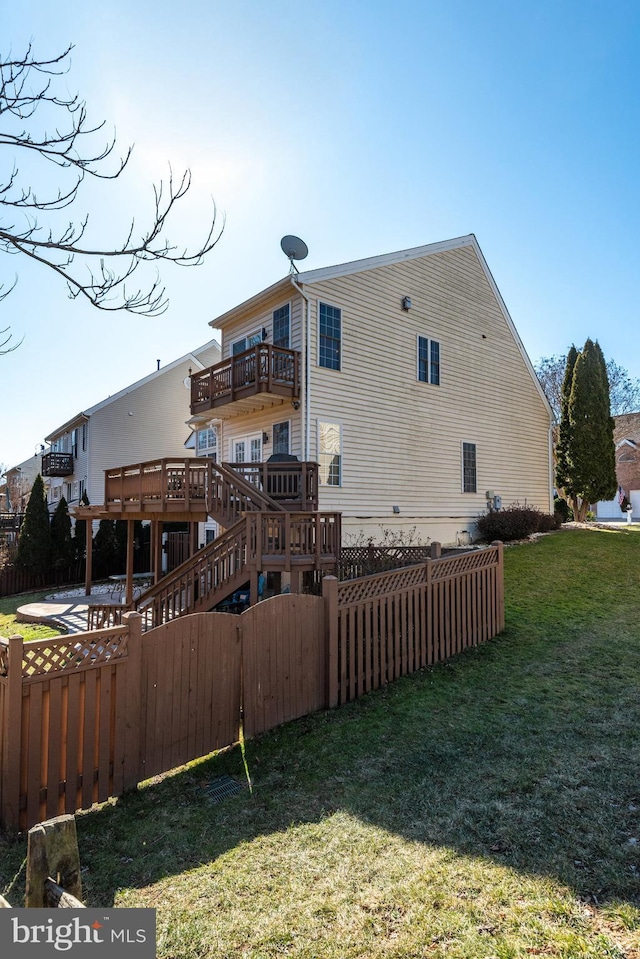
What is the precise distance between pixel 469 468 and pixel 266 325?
28.1 feet

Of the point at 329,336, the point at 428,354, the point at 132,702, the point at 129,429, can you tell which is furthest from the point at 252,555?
the point at 129,429

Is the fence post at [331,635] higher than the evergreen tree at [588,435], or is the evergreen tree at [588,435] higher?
the evergreen tree at [588,435]

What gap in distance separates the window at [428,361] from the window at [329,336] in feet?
11.6

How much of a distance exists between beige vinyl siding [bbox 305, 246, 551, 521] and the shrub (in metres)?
0.60

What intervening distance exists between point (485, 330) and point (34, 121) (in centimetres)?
1692

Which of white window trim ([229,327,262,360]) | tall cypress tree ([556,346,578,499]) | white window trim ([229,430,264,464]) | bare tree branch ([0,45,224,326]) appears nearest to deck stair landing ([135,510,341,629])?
bare tree branch ([0,45,224,326])

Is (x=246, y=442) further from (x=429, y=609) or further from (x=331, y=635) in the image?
(x=331, y=635)

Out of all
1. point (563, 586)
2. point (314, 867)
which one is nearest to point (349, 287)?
point (563, 586)

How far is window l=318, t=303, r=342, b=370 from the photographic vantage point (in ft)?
45.8

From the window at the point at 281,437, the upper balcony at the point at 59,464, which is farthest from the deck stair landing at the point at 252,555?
the upper balcony at the point at 59,464

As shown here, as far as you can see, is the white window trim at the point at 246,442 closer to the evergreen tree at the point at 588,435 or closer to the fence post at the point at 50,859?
the fence post at the point at 50,859

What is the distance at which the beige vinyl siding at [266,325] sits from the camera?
13.8 meters

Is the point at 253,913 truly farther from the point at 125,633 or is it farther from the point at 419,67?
the point at 419,67

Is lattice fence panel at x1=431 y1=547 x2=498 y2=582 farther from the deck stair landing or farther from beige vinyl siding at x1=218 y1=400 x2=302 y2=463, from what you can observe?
beige vinyl siding at x1=218 y1=400 x2=302 y2=463
